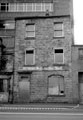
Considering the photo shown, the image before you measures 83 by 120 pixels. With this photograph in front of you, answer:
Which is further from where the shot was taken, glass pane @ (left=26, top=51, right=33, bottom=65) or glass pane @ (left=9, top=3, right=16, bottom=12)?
glass pane @ (left=9, top=3, right=16, bottom=12)

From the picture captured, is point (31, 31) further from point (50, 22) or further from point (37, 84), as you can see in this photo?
point (37, 84)

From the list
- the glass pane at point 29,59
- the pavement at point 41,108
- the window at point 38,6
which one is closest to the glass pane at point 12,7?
the window at point 38,6

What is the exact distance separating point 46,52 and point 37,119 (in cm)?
1603

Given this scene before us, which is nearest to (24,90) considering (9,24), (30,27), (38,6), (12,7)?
(30,27)

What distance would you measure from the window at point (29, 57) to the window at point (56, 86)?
302cm

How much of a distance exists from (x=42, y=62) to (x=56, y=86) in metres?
3.03

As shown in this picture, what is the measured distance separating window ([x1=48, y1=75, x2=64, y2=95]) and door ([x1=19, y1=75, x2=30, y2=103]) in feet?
7.82

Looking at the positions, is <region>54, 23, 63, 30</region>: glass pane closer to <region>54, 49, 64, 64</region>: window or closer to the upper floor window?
<region>54, 49, 64, 64</region>: window

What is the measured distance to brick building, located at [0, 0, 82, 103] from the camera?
2508 centimetres

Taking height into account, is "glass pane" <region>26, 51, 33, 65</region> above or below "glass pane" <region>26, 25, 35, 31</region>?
below

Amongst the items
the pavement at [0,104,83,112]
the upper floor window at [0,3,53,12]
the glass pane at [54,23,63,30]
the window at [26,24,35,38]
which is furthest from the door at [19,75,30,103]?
the upper floor window at [0,3,53,12]

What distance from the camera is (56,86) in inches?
992

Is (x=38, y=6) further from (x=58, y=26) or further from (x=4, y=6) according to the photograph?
(x=58, y=26)

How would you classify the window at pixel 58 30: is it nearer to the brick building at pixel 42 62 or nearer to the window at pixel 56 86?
the brick building at pixel 42 62
